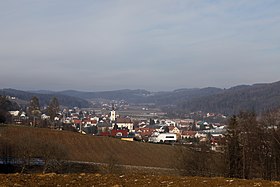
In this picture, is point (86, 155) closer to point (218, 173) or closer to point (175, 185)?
point (218, 173)

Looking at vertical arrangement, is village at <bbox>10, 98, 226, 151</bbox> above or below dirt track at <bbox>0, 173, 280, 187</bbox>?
below

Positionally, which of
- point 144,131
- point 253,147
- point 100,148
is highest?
point 253,147

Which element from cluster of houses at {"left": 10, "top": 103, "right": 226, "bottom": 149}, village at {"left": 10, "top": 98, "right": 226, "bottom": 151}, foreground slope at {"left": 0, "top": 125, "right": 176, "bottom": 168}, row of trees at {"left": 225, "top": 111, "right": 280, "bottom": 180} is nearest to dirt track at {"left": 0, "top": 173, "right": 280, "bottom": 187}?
row of trees at {"left": 225, "top": 111, "right": 280, "bottom": 180}

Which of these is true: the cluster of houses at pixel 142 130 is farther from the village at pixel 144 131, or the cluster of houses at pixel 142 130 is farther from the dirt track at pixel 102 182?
the dirt track at pixel 102 182

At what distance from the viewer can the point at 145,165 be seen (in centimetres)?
4766

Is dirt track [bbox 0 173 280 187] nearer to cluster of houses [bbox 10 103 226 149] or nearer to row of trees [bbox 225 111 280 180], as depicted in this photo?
row of trees [bbox 225 111 280 180]

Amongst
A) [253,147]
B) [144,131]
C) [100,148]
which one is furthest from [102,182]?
[144,131]

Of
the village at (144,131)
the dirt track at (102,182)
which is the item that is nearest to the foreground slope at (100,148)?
the village at (144,131)

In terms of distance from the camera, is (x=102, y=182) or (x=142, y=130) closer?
(x=102, y=182)

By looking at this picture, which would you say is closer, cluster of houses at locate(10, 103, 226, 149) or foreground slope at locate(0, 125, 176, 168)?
foreground slope at locate(0, 125, 176, 168)

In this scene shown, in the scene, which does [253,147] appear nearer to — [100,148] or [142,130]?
[100,148]

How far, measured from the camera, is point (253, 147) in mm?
31828

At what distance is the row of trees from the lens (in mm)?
30406

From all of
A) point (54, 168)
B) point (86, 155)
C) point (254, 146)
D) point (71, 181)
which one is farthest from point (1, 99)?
point (71, 181)
